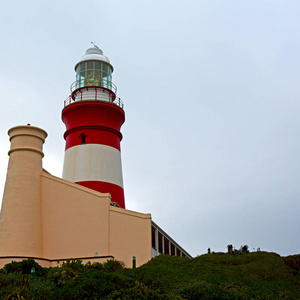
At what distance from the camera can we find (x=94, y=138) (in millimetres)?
29047

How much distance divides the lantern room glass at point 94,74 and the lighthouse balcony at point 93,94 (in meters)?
0.68

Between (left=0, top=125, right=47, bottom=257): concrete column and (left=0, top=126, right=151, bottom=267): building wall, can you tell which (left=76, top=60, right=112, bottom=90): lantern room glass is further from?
(left=0, top=126, right=151, bottom=267): building wall

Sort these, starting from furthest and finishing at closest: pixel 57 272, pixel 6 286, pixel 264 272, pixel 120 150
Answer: pixel 120 150, pixel 264 272, pixel 57 272, pixel 6 286

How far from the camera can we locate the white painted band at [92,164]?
28.4m

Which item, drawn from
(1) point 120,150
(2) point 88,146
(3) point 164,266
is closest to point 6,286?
(3) point 164,266

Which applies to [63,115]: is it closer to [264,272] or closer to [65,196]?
[65,196]

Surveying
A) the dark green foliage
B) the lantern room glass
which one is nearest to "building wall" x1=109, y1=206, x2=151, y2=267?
the dark green foliage

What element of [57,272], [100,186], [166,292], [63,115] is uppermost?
[63,115]

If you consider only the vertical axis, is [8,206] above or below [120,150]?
below

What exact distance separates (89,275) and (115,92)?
17.7 meters

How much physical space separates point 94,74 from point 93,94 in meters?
1.99

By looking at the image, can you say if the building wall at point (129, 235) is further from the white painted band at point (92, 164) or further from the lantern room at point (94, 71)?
the lantern room at point (94, 71)

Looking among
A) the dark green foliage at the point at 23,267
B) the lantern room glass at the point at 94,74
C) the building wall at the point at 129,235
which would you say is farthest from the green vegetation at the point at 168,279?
the lantern room glass at the point at 94,74

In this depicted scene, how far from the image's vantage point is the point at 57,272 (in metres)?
18.4
